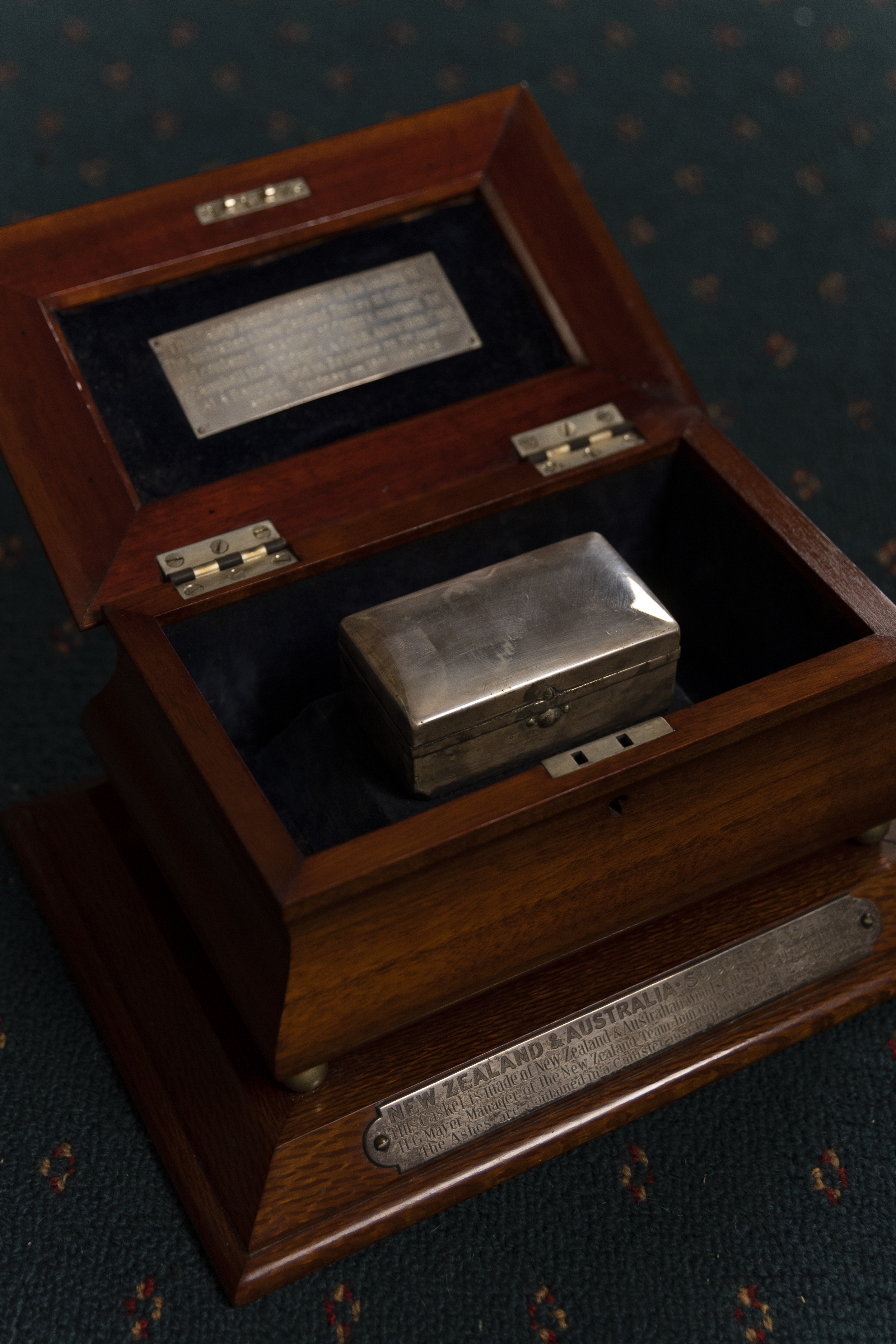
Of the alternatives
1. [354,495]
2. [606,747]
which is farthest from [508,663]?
[354,495]

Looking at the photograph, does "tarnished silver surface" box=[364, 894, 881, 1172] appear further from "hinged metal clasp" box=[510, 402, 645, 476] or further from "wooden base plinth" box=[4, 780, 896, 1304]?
"hinged metal clasp" box=[510, 402, 645, 476]

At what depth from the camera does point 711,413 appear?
2.10 meters

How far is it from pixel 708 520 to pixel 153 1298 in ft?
2.86

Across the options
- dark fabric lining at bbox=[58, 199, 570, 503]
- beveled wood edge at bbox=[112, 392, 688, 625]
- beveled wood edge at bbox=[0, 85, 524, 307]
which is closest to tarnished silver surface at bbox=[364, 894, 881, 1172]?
beveled wood edge at bbox=[112, 392, 688, 625]

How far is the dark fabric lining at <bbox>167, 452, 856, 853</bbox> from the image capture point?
4.08 ft

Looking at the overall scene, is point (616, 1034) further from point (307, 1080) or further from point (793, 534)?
point (793, 534)

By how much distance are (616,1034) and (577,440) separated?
558 mm

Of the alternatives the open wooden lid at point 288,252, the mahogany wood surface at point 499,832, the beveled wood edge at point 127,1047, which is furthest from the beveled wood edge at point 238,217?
the beveled wood edge at point 127,1047

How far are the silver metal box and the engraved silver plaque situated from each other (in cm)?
25

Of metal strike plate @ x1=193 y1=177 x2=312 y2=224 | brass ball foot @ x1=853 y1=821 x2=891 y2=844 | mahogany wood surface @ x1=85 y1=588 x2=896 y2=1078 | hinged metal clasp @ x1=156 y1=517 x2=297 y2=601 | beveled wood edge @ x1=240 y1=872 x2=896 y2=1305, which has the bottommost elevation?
beveled wood edge @ x1=240 y1=872 x2=896 y2=1305

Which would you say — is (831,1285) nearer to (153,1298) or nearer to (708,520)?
(153,1298)

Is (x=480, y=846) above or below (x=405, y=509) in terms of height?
below

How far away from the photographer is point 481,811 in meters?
1.03

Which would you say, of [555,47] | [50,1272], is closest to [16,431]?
[50,1272]
